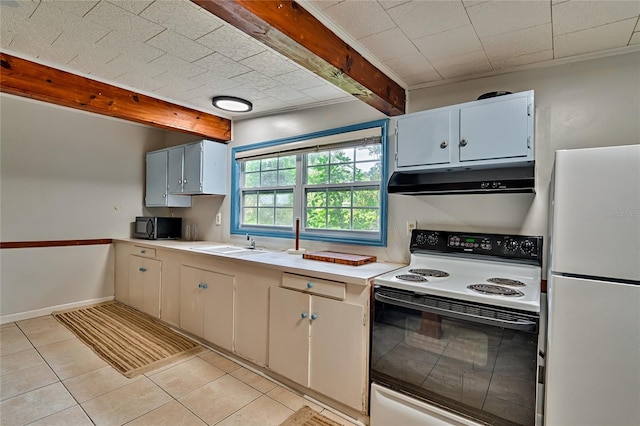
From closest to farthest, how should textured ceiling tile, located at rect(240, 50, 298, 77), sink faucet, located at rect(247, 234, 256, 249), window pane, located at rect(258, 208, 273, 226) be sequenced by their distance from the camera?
textured ceiling tile, located at rect(240, 50, 298, 77)
sink faucet, located at rect(247, 234, 256, 249)
window pane, located at rect(258, 208, 273, 226)

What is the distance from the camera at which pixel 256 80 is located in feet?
8.05

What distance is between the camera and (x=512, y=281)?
1818mm

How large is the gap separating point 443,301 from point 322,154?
6.02 feet

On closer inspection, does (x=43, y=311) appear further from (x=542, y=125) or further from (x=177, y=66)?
(x=542, y=125)

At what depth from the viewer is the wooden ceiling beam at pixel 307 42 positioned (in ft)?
4.11

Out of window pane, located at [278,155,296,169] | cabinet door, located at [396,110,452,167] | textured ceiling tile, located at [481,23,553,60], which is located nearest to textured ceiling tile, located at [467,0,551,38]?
textured ceiling tile, located at [481,23,553,60]

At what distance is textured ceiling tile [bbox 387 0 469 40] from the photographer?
4.90 ft

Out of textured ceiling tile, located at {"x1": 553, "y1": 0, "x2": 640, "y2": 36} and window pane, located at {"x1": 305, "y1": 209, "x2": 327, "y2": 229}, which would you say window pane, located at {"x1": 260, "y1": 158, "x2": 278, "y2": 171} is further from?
textured ceiling tile, located at {"x1": 553, "y1": 0, "x2": 640, "y2": 36}

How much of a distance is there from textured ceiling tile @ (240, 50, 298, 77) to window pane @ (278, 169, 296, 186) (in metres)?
1.09

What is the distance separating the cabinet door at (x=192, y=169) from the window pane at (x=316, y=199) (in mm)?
1347

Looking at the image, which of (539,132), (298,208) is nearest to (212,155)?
(298,208)

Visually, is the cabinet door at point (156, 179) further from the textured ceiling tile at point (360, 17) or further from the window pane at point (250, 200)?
the textured ceiling tile at point (360, 17)

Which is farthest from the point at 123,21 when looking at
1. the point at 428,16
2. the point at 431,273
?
the point at 431,273

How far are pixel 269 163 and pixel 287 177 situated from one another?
1.08 ft
